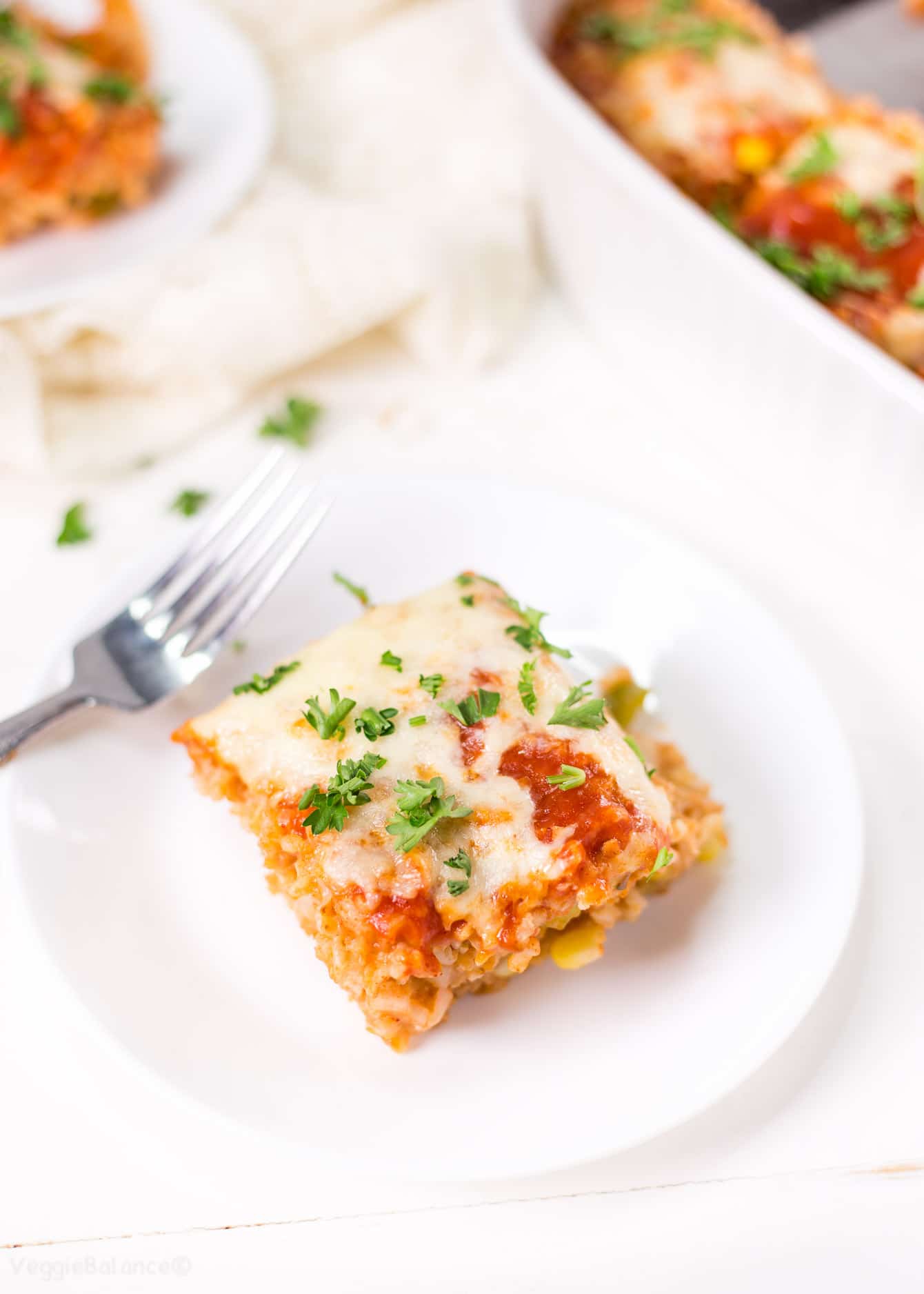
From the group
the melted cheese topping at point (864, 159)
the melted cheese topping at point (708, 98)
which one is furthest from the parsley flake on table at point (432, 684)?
the melted cheese topping at point (708, 98)

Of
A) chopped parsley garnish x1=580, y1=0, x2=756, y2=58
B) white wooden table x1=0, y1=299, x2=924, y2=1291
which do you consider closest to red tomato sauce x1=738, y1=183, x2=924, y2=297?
chopped parsley garnish x1=580, y1=0, x2=756, y2=58

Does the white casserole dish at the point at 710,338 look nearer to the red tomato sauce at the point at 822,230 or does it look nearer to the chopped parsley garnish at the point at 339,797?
the red tomato sauce at the point at 822,230

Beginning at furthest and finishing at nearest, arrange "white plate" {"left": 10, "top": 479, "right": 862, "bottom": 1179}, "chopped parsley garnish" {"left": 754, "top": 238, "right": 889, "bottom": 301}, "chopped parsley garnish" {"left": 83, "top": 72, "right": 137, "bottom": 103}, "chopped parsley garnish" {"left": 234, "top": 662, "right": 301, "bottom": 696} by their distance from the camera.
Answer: "chopped parsley garnish" {"left": 83, "top": 72, "right": 137, "bottom": 103} → "chopped parsley garnish" {"left": 754, "top": 238, "right": 889, "bottom": 301} → "chopped parsley garnish" {"left": 234, "top": 662, "right": 301, "bottom": 696} → "white plate" {"left": 10, "top": 479, "right": 862, "bottom": 1179}

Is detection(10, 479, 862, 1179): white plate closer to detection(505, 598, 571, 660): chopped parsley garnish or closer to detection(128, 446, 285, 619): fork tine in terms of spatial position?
detection(128, 446, 285, 619): fork tine

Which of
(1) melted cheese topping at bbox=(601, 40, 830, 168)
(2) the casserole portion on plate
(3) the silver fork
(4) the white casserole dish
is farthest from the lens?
(2) the casserole portion on plate

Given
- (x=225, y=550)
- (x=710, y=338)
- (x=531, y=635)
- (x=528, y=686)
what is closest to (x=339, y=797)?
(x=528, y=686)

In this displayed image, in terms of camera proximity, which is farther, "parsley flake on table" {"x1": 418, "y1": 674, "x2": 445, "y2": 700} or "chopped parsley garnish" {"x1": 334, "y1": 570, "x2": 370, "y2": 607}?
"chopped parsley garnish" {"x1": 334, "y1": 570, "x2": 370, "y2": 607}

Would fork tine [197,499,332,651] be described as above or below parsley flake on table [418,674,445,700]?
below
